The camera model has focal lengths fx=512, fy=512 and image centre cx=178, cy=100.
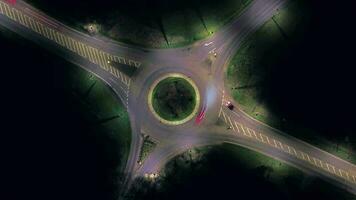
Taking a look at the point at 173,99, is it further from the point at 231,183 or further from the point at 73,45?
the point at 73,45

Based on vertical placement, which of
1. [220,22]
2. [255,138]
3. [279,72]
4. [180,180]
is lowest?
[180,180]

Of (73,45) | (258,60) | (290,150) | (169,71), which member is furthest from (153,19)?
(290,150)

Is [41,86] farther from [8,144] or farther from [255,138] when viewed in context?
[255,138]

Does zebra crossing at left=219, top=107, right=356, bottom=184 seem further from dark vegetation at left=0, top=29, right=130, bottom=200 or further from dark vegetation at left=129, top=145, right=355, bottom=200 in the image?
dark vegetation at left=0, top=29, right=130, bottom=200

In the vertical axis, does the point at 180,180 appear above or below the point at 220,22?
below

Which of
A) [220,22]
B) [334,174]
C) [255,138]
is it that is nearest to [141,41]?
[220,22]
